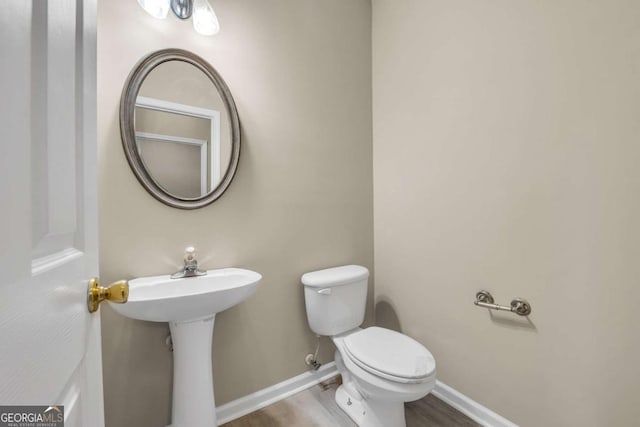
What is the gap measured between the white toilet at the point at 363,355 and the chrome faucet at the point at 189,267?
59 cm

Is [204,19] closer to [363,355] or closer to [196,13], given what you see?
[196,13]

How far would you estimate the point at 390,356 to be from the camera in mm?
1230

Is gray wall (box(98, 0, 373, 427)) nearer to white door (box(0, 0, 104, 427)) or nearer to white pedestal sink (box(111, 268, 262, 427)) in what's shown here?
white pedestal sink (box(111, 268, 262, 427))

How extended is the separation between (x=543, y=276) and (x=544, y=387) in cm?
50

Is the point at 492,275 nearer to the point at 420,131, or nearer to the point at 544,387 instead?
the point at 544,387

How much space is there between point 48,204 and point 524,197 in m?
1.59

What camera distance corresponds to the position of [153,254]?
4.02 feet

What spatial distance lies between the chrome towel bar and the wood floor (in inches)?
25.4

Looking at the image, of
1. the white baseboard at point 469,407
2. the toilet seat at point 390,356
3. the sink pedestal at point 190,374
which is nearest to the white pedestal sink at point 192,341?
the sink pedestal at point 190,374

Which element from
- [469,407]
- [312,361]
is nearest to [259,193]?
[312,361]

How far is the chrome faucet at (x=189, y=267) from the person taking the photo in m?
1.25

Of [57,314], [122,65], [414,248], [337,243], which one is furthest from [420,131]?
[57,314]

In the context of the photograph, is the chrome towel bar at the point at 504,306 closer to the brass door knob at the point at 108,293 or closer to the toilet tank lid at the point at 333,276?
the toilet tank lid at the point at 333,276

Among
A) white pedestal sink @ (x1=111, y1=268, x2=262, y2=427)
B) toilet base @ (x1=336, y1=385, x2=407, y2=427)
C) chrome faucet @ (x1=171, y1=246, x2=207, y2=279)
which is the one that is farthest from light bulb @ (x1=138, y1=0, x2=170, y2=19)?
toilet base @ (x1=336, y1=385, x2=407, y2=427)
